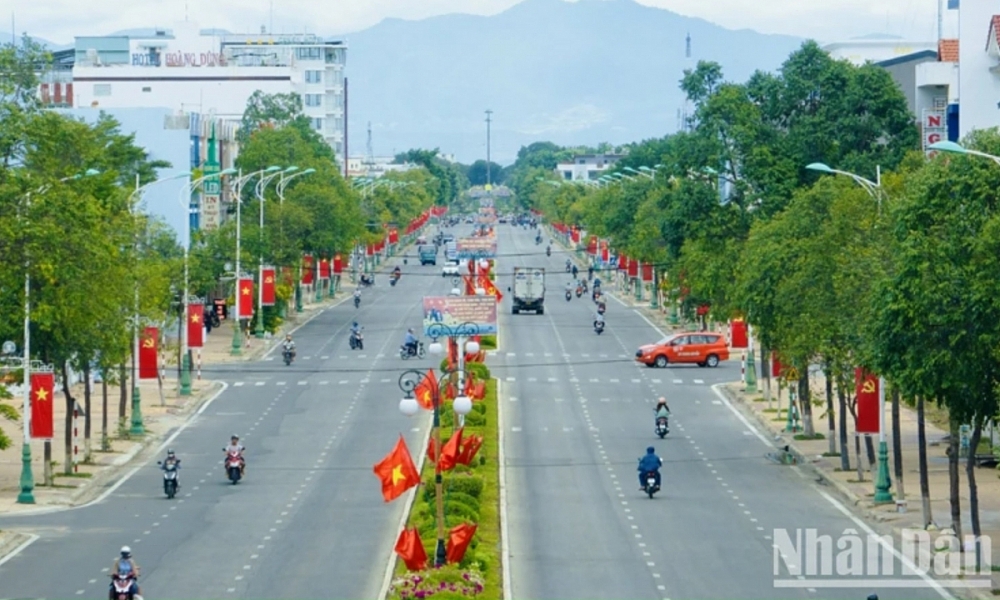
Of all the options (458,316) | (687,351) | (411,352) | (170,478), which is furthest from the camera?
(411,352)

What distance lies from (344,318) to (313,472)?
56.3 meters

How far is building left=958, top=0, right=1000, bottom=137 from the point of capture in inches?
2704

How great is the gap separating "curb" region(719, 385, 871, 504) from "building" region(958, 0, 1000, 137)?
42.1ft

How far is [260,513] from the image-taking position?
45.3 meters

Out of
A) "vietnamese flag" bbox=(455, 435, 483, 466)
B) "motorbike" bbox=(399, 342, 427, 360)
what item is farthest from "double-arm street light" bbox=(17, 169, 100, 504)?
"motorbike" bbox=(399, 342, 427, 360)

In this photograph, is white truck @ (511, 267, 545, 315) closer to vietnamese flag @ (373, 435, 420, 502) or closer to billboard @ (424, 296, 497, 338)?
billboard @ (424, 296, 497, 338)

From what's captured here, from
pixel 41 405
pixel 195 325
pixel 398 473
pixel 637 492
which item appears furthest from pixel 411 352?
pixel 398 473

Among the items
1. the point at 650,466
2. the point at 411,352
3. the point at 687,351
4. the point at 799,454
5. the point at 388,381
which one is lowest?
the point at 799,454

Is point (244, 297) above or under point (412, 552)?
above

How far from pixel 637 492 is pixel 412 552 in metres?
15.6

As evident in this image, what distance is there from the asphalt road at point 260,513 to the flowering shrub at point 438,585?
2.19 meters

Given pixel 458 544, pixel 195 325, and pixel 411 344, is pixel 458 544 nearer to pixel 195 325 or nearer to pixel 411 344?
pixel 195 325

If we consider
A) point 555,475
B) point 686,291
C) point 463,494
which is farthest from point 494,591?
point 686,291

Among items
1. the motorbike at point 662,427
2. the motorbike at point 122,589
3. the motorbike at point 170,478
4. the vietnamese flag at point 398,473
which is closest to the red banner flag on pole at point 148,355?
the motorbike at point 170,478
